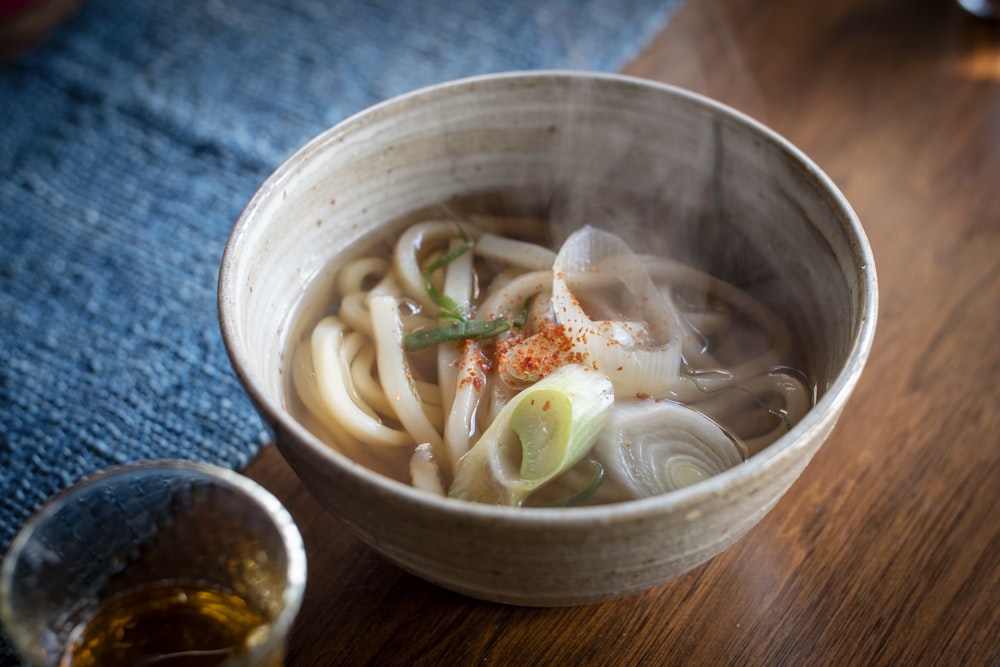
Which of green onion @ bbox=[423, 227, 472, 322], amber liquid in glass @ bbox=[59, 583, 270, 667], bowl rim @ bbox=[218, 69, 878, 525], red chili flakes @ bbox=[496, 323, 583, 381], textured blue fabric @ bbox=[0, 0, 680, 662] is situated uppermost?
bowl rim @ bbox=[218, 69, 878, 525]

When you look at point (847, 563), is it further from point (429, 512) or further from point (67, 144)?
point (67, 144)

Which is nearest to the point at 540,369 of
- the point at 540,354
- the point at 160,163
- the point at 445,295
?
the point at 540,354

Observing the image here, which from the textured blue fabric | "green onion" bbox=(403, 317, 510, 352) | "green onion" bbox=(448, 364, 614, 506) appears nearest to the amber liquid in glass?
the textured blue fabric

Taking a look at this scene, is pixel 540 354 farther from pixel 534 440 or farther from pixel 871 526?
pixel 871 526

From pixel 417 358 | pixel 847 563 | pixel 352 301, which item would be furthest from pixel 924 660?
pixel 352 301

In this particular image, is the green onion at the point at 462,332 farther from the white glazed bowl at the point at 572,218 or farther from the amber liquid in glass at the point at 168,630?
the amber liquid in glass at the point at 168,630

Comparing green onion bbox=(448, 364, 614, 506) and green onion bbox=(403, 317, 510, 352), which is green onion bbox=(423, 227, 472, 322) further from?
green onion bbox=(448, 364, 614, 506)

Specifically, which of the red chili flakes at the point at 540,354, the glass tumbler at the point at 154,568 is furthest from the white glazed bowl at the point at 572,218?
the red chili flakes at the point at 540,354
